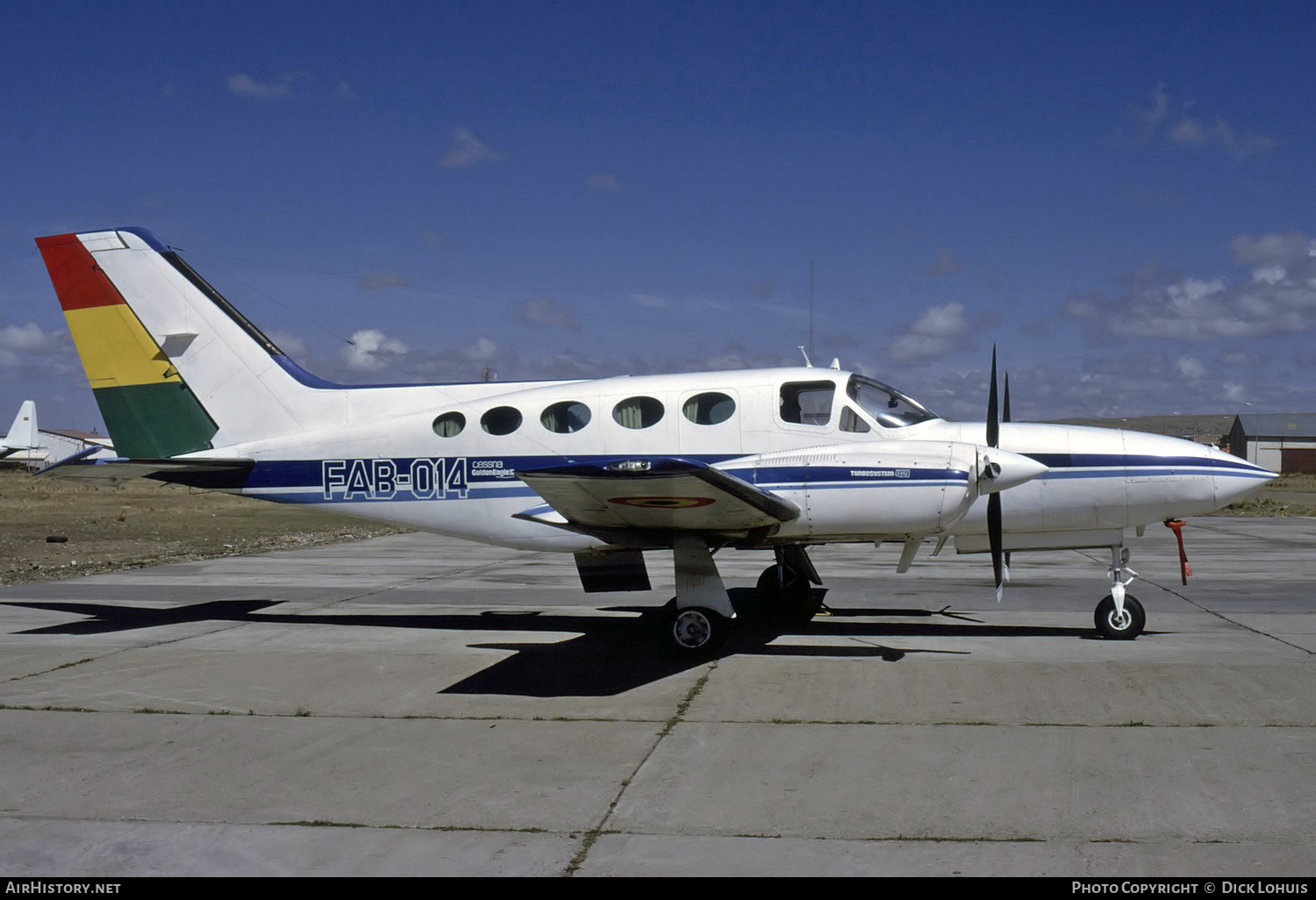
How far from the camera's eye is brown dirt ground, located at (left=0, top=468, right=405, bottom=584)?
19269 mm

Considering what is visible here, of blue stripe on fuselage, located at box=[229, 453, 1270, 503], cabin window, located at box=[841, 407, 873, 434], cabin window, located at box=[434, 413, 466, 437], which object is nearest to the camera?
blue stripe on fuselage, located at box=[229, 453, 1270, 503]

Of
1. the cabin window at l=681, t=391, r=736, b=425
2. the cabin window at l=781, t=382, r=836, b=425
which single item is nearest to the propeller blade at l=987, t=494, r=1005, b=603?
the cabin window at l=781, t=382, r=836, b=425

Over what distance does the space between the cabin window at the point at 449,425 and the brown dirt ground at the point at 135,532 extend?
4.49 feet

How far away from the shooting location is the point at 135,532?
27828 mm

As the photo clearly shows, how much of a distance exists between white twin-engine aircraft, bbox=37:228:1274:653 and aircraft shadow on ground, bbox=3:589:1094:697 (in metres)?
0.56

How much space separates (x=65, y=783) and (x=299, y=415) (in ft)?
22.0

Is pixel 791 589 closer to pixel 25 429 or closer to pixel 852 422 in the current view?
pixel 852 422

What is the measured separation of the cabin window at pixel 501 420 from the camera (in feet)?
37.3

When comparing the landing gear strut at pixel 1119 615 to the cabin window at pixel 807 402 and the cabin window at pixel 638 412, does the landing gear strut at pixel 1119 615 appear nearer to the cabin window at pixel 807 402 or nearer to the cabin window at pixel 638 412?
the cabin window at pixel 807 402

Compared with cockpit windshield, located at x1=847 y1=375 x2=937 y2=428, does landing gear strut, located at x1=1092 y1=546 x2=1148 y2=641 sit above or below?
below

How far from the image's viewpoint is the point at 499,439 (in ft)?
37.3

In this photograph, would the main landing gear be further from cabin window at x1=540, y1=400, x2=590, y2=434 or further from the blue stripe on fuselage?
cabin window at x1=540, y1=400, x2=590, y2=434

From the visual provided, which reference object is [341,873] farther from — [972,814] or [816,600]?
[816,600]

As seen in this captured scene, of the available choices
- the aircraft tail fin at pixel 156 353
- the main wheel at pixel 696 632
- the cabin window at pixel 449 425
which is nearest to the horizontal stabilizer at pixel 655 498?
the main wheel at pixel 696 632
